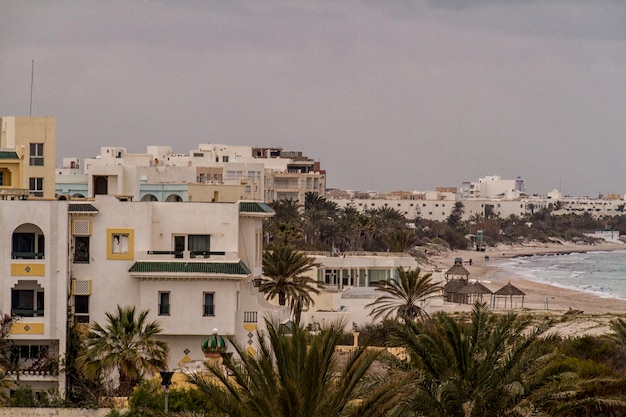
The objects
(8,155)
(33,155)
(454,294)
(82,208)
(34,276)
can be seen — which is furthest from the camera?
(454,294)

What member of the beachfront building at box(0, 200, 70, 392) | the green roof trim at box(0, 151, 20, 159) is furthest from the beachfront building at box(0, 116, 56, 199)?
the beachfront building at box(0, 200, 70, 392)

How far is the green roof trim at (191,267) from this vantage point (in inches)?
1328

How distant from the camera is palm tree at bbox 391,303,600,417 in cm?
2203

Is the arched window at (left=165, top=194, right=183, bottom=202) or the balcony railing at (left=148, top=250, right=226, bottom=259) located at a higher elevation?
the arched window at (left=165, top=194, right=183, bottom=202)

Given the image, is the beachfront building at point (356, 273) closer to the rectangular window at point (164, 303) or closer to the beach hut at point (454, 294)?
the beach hut at point (454, 294)

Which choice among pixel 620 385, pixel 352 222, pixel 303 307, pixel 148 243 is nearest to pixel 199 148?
pixel 352 222

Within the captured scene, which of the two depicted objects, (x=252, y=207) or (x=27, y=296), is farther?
(x=252, y=207)

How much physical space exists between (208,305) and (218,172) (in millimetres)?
62076

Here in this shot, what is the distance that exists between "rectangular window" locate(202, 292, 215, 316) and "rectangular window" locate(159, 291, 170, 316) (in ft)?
2.91

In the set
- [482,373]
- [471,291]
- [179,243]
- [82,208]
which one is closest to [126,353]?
[82,208]

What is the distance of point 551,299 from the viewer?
86.9 meters

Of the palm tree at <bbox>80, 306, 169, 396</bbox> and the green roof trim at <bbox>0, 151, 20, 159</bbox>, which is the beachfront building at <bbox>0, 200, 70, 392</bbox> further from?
the green roof trim at <bbox>0, 151, 20, 159</bbox>

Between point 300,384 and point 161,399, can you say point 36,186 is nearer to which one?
point 161,399

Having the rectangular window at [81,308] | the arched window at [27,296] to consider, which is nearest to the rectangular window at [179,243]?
the rectangular window at [81,308]
